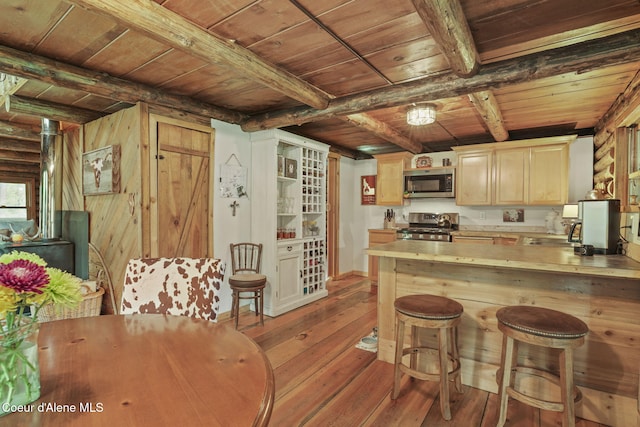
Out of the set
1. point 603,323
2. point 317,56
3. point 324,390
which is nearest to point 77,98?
point 317,56

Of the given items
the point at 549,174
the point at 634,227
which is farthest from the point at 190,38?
the point at 549,174

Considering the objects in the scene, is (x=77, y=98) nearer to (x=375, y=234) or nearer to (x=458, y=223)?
(x=375, y=234)

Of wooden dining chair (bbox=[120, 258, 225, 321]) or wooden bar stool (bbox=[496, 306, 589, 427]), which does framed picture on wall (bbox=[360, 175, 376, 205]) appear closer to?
→ wooden bar stool (bbox=[496, 306, 589, 427])

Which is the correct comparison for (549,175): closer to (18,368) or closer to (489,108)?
(489,108)

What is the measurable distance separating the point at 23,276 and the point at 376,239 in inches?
192

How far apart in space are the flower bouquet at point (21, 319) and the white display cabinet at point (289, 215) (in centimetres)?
298

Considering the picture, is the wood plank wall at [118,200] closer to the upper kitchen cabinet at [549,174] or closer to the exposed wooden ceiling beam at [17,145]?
the exposed wooden ceiling beam at [17,145]

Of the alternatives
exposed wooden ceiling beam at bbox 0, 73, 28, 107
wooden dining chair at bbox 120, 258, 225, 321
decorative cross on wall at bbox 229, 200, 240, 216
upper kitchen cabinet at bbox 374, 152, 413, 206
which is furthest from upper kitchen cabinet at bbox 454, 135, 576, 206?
exposed wooden ceiling beam at bbox 0, 73, 28, 107

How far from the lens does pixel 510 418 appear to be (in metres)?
1.94

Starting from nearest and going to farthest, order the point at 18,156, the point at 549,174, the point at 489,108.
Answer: the point at 489,108
the point at 549,174
the point at 18,156

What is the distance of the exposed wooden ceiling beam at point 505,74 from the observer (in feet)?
6.34

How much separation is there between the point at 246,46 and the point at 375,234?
3.81m

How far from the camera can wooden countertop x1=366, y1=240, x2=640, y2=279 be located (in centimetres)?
173

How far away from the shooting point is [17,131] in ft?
13.9
